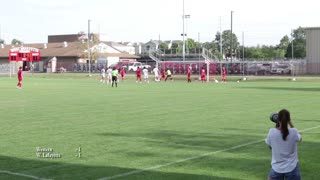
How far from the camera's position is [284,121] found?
6.31m

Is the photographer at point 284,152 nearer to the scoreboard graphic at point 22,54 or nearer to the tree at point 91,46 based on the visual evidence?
the scoreboard graphic at point 22,54

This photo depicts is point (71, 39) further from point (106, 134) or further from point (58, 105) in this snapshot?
point (106, 134)

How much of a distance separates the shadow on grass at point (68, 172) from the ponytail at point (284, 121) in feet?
8.34

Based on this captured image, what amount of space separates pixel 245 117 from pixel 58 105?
9612 mm

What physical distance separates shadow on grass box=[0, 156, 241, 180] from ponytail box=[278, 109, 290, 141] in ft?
8.34

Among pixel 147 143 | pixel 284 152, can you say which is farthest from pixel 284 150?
pixel 147 143

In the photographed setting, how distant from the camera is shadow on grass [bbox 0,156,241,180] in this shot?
8789 millimetres

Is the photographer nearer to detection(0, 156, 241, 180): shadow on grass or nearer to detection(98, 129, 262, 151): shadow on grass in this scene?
detection(0, 156, 241, 180): shadow on grass

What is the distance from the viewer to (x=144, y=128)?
49.6 ft

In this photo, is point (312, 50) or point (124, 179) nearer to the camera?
point (124, 179)

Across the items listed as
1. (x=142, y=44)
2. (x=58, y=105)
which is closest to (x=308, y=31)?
(x=58, y=105)

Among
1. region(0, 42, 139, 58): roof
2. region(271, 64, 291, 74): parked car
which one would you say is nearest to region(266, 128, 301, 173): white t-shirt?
region(271, 64, 291, 74): parked car

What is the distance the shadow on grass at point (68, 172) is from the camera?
346 inches

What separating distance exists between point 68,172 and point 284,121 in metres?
4.39
